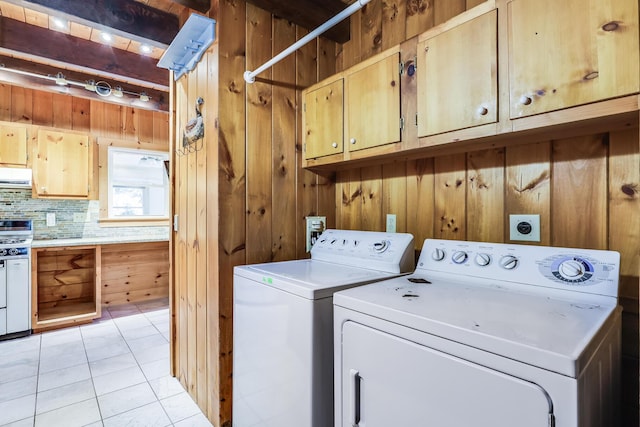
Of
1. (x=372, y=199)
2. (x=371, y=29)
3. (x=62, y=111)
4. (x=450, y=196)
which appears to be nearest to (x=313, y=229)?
(x=372, y=199)

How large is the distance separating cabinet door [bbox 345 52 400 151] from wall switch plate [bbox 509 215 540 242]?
0.61m

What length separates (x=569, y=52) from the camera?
99 cm

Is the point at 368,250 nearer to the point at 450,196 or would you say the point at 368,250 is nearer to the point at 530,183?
the point at 450,196

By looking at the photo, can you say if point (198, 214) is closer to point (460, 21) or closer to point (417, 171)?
point (417, 171)

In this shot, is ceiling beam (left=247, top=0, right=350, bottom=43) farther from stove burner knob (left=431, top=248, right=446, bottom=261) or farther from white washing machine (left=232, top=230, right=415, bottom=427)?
stove burner knob (left=431, top=248, right=446, bottom=261)

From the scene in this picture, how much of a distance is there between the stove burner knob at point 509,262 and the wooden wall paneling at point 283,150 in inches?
44.0

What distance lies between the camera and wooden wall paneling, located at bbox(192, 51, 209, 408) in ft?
5.96

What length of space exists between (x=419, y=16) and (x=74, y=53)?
2775 mm

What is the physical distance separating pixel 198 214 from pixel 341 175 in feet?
3.03

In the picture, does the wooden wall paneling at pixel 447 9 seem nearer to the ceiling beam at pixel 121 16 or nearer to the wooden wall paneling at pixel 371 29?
the wooden wall paneling at pixel 371 29

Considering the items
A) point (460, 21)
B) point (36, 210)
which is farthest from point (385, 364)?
point (36, 210)

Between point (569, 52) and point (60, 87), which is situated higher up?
point (60, 87)

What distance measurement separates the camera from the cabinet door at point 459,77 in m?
1.17

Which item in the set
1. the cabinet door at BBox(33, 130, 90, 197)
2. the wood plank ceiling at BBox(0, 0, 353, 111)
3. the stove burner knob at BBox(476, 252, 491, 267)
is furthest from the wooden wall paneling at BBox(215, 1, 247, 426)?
the cabinet door at BBox(33, 130, 90, 197)
